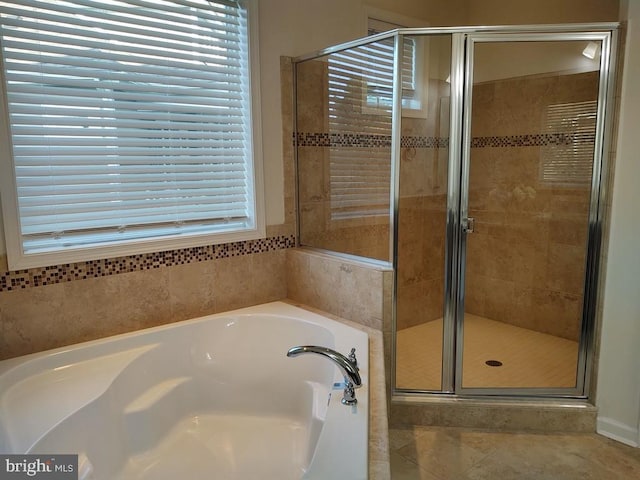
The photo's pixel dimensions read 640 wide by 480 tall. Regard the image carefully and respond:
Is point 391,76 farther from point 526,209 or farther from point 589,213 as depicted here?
point 526,209

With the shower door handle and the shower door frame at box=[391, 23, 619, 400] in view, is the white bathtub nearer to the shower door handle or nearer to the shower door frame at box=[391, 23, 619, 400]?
the shower door frame at box=[391, 23, 619, 400]

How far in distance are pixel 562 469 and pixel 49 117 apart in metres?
2.83

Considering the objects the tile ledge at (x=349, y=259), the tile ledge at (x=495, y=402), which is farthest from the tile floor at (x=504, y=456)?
the tile ledge at (x=349, y=259)

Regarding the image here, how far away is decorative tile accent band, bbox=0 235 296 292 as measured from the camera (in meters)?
2.08

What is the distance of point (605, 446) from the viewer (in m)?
2.33

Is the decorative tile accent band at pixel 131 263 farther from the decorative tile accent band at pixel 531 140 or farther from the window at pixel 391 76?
the decorative tile accent band at pixel 531 140

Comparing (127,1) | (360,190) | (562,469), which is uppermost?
(127,1)

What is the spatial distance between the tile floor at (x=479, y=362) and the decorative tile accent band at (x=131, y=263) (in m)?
0.98

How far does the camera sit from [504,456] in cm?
227

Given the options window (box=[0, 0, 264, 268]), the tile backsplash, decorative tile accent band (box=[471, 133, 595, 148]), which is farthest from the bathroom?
decorative tile accent band (box=[471, 133, 595, 148])

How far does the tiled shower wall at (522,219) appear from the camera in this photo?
3.09 meters

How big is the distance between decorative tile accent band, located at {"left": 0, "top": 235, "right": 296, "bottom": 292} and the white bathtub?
32 cm

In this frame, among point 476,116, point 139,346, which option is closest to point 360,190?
point 476,116

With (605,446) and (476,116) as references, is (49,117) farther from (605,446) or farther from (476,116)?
(605,446)
